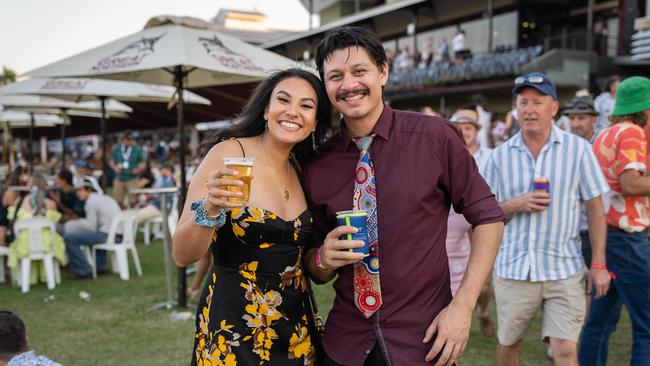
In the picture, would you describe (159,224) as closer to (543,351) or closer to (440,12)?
(543,351)

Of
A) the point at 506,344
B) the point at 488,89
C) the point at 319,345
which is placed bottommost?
the point at 506,344

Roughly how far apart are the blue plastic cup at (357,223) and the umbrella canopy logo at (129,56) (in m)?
5.09

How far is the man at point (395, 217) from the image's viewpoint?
219 cm

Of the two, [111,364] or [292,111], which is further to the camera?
[111,364]

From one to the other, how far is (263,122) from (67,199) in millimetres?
8207

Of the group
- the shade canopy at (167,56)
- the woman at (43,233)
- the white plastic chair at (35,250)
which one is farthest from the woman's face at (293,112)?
the woman at (43,233)

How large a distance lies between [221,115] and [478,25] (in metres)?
17.1

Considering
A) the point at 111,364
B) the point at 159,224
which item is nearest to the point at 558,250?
the point at 111,364

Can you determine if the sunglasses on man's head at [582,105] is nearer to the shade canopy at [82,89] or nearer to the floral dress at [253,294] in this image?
the floral dress at [253,294]

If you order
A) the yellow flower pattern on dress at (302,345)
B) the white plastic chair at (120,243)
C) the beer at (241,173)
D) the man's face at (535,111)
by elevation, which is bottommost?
the white plastic chair at (120,243)

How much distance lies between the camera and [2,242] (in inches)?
339

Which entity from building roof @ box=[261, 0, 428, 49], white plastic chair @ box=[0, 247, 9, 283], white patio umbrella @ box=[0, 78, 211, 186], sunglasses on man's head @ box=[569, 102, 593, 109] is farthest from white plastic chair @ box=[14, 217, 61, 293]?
building roof @ box=[261, 0, 428, 49]

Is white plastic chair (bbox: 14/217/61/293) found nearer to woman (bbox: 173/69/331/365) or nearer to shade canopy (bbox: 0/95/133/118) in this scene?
shade canopy (bbox: 0/95/133/118)

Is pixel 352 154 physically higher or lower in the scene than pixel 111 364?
higher
